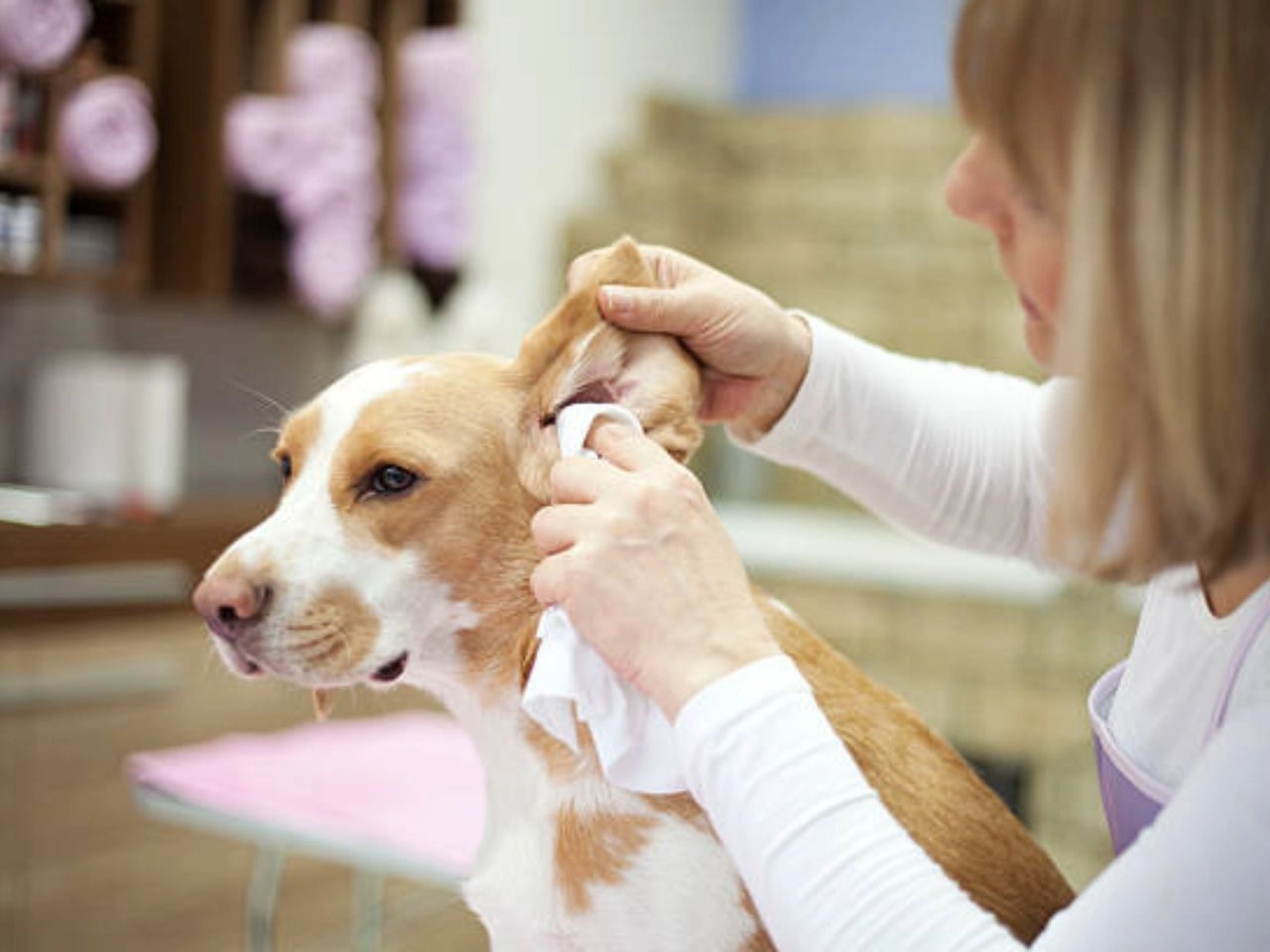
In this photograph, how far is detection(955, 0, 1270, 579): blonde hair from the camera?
588 mm

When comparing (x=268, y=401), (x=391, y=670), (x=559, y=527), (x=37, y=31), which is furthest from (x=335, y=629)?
(x=37, y=31)

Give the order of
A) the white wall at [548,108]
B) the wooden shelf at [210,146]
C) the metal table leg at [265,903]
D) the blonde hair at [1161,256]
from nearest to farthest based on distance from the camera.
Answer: the blonde hair at [1161,256] < the metal table leg at [265,903] < the wooden shelf at [210,146] < the white wall at [548,108]

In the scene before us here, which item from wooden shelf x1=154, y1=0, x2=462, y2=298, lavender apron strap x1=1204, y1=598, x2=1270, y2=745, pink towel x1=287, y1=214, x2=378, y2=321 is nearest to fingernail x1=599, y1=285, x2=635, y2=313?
lavender apron strap x1=1204, y1=598, x2=1270, y2=745

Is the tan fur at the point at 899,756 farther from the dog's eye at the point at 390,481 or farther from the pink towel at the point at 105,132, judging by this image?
the pink towel at the point at 105,132

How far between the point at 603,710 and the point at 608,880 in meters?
0.13

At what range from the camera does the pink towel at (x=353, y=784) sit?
1771mm

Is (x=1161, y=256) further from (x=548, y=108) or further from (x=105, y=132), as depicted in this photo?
(x=548, y=108)

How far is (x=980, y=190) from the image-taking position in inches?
28.7

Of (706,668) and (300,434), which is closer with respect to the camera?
(706,668)

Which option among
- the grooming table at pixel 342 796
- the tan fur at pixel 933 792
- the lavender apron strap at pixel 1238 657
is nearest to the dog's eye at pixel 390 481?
the tan fur at pixel 933 792

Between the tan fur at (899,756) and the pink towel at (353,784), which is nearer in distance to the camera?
the tan fur at (899,756)

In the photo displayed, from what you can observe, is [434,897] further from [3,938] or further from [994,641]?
[994,641]

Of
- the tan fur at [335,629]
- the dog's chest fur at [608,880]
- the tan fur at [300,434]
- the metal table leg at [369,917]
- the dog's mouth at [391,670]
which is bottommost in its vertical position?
the metal table leg at [369,917]

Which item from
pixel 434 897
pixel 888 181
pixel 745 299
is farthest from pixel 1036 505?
pixel 888 181
